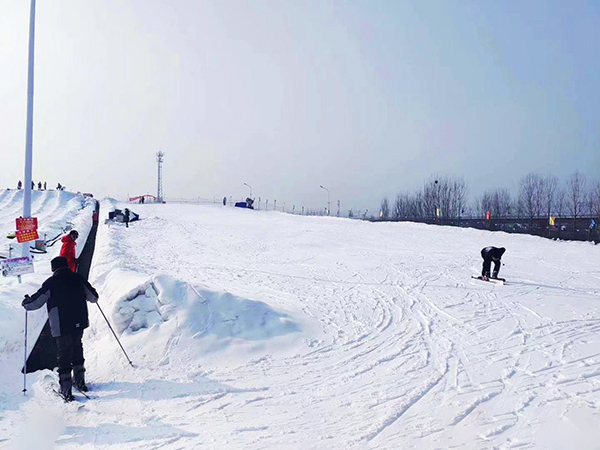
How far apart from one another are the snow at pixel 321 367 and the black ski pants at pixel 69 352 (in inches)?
18.8

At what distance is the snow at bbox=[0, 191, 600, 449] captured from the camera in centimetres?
504

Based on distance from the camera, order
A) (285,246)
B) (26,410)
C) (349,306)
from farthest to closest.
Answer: (285,246), (349,306), (26,410)

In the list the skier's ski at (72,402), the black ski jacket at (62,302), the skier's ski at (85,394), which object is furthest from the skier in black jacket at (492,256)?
the skier's ski at (72,402)

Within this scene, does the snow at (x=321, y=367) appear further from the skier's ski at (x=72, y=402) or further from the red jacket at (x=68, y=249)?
the red jacket at (x=68, y=249)

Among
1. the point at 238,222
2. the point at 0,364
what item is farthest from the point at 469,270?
the point at 238,222

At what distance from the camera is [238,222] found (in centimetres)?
4044

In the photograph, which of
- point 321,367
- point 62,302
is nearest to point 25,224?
point 62,302

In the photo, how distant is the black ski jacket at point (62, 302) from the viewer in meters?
6.18

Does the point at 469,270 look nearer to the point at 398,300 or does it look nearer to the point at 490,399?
the point at 398,300

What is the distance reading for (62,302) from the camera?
6.27m

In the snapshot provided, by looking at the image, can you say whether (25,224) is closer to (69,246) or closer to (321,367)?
(69,246)

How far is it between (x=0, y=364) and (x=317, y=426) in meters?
5.33

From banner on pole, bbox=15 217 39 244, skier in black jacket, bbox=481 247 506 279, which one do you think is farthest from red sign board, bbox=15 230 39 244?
skier in black jacket, bbox=481 247 506 279

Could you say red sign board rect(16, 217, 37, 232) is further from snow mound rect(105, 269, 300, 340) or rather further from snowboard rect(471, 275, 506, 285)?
snowboard rect(471, 275, 506, 285)
